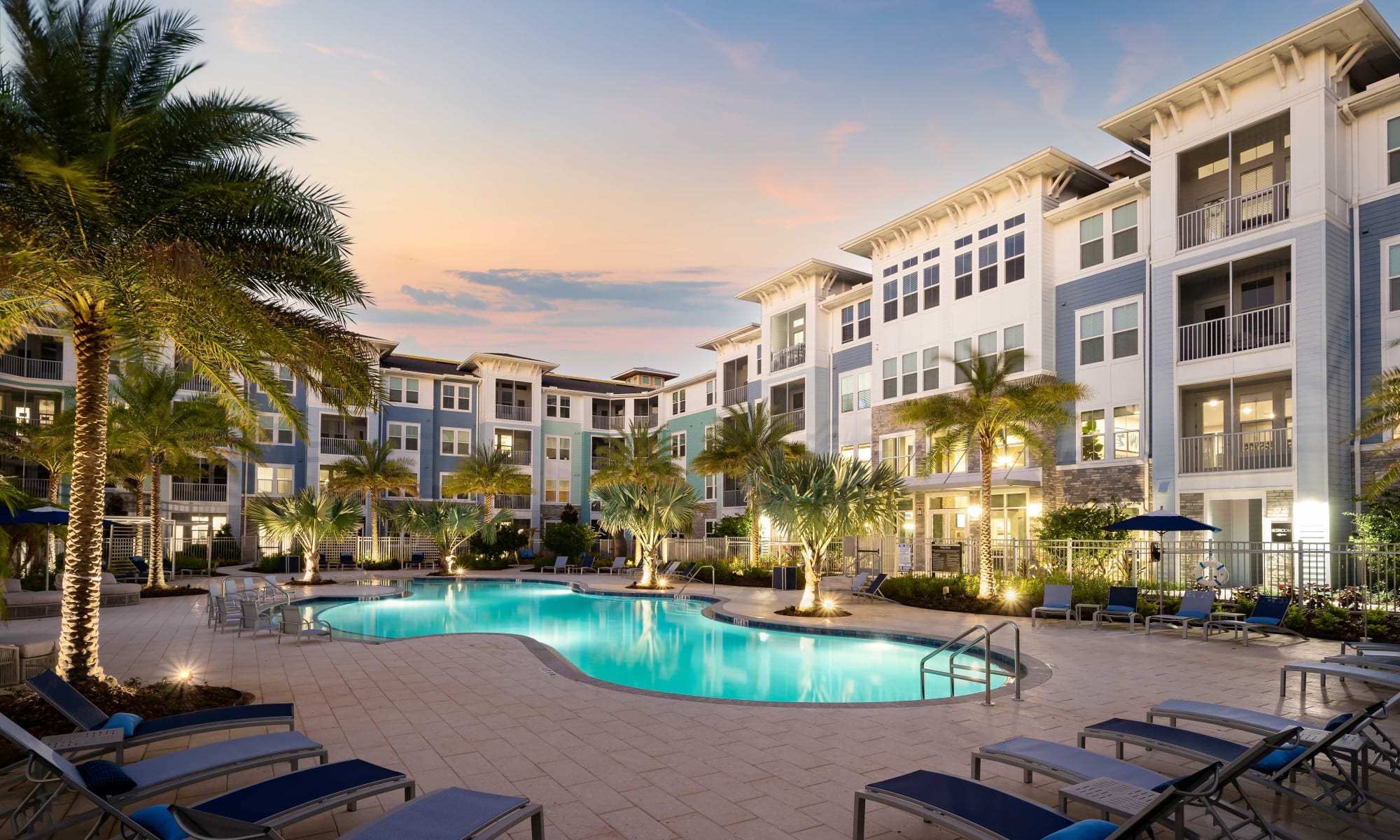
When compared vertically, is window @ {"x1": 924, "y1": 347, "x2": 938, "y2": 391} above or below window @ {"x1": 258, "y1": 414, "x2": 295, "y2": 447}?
above

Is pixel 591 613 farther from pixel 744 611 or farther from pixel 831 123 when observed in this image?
pixel 831 123

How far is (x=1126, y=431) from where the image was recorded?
22609 mm

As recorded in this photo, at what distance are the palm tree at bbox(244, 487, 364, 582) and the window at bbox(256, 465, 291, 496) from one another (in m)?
14.0

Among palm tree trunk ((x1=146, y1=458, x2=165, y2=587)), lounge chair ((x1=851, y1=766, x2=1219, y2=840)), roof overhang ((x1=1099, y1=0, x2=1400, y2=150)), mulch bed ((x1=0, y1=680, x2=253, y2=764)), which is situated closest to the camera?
lounge chair ((x1=851, y1=766, x2=1219, y2=840))

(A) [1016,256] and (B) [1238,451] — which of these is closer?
(B) [1238,451]

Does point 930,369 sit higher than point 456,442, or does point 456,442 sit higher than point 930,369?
point 930,369

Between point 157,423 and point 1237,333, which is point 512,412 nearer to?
point 157,423

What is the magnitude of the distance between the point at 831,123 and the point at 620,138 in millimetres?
6183

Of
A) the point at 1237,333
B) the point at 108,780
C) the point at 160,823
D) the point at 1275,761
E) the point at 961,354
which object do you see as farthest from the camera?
the point at 961,354

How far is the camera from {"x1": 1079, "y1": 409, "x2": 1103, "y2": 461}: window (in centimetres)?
2325

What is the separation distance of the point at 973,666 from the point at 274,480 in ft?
124

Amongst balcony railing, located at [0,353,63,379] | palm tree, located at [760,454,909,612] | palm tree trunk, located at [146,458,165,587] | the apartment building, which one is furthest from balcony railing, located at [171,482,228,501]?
palm tree, located at [760,454,909,612]

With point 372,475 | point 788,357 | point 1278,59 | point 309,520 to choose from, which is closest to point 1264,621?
point 1278,59

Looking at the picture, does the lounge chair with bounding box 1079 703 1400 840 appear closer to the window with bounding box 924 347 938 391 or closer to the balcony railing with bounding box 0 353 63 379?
the window with bounding box 924 347 938 391
